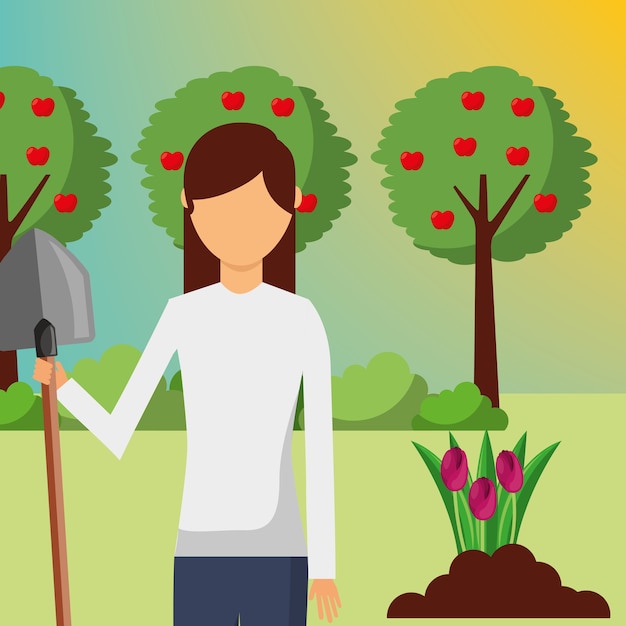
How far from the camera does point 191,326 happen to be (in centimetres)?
442

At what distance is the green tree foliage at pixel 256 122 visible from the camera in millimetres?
12172

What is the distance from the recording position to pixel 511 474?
19.4 feet

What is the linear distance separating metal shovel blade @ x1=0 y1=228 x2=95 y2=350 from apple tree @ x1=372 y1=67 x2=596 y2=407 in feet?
27.4

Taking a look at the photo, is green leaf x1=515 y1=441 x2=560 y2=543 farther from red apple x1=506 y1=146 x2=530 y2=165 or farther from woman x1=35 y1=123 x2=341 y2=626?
red apple x1=506 y1=146 x2=530 y2=165

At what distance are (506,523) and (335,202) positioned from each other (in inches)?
273

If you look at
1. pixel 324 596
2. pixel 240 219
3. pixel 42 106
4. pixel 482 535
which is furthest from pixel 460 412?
pixel 240 219

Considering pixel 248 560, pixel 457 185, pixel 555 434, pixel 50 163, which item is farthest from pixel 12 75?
pixel 248 560

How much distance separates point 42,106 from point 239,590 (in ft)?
31.4

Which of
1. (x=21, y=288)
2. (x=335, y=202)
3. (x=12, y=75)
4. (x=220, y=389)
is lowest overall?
(x=220, y=389)

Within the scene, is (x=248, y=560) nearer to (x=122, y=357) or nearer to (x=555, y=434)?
(x=555, y=434)

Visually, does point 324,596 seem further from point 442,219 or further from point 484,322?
point 442,219

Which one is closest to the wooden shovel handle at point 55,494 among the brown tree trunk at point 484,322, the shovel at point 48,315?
the shovel at point 48,315

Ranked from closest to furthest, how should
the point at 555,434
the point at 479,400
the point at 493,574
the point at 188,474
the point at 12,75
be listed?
the point at 188,474, the point at 493,574, the point at 555,434, the point at 479,400, the point at 12,75

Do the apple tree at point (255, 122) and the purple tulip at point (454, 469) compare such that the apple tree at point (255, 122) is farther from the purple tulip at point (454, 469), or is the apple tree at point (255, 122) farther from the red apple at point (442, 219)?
the purple tulip at point (454, 469)
